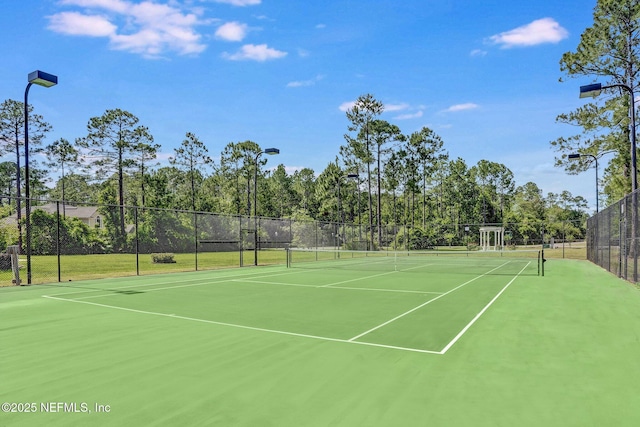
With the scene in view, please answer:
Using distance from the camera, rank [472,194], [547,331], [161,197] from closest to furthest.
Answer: [547,331], [161,197], [472,194]

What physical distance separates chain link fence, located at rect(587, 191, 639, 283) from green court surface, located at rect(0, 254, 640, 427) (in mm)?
4466

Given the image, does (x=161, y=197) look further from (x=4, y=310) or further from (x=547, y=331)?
(x=547, y=331)

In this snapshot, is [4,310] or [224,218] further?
Answer: [224,218]

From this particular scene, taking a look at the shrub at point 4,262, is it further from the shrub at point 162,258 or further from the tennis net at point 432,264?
the tennis net at point 432,264

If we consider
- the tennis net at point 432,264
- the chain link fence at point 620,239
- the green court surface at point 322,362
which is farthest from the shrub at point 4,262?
the chain link fence at point 620,239

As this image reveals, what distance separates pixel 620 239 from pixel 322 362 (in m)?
14.5

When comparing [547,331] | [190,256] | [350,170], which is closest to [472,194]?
[350,170]

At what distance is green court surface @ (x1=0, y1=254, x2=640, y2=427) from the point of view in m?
3.74

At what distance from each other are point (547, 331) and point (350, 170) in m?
47.9

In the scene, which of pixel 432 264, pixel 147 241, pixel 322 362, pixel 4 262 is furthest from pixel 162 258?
pixel 322 362

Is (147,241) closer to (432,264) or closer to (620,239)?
(432,264)

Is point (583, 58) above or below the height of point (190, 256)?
above

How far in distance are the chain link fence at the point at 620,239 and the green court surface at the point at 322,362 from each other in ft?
14.7

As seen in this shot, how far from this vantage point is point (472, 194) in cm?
7212
